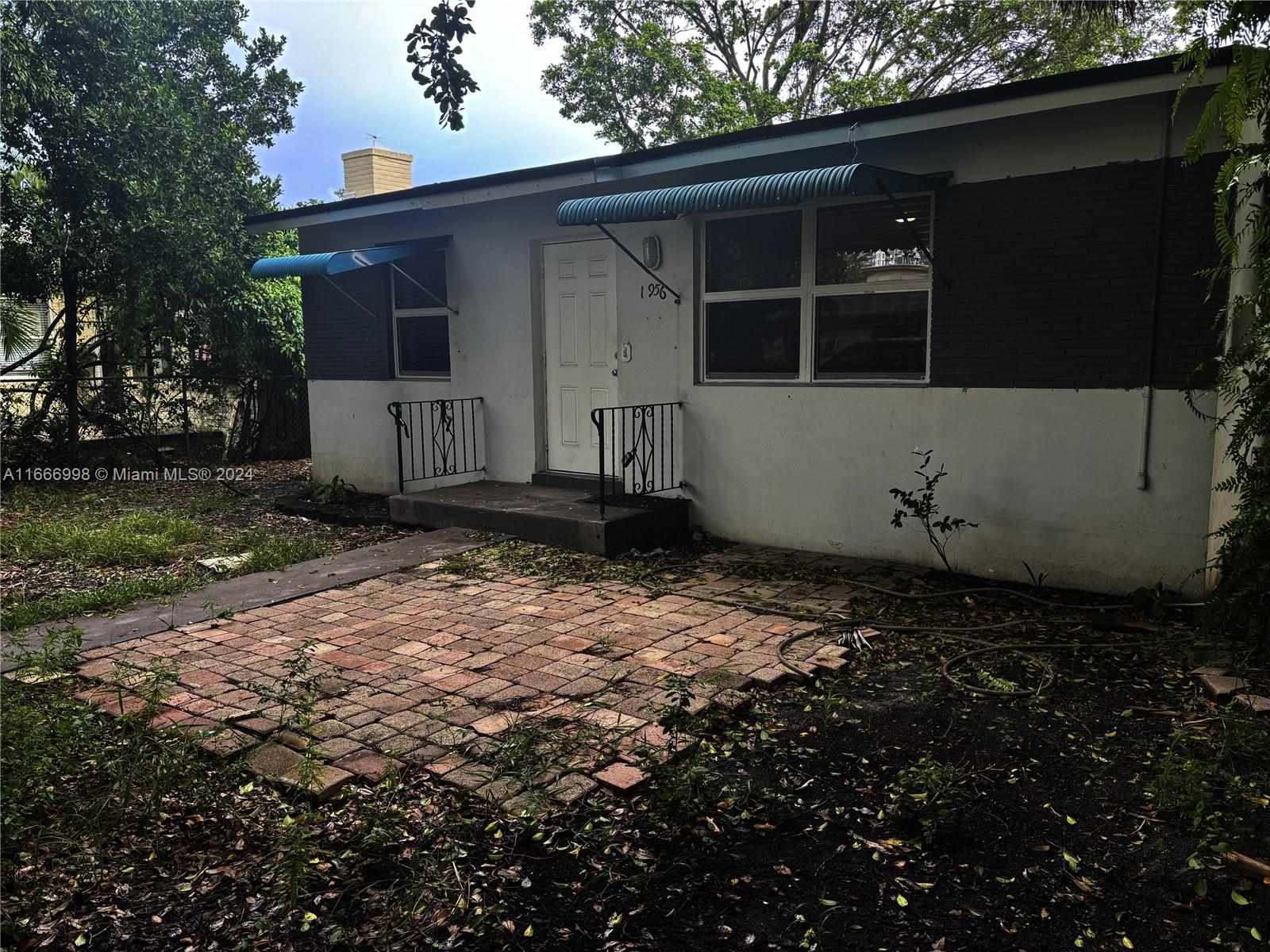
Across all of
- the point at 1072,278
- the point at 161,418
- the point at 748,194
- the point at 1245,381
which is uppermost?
the point at 748,194

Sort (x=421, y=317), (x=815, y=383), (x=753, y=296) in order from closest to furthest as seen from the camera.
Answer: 1. (x=815, y=383)
2. (x=753, y=296)
3. (x=421, y=317)

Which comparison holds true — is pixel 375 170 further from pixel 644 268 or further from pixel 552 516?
pixel 552 516

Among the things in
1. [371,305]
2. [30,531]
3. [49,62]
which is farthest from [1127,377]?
[49,62]

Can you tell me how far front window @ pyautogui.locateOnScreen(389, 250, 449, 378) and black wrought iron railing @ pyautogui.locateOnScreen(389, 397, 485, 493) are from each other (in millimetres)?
471

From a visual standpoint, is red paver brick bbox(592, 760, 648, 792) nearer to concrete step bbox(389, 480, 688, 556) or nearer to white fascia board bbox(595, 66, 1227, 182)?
concrete step bbox(389, 480, 688, 556)

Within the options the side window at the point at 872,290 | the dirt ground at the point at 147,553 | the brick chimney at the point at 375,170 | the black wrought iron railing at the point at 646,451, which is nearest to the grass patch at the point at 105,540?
the dirt ground at the point at 147,553

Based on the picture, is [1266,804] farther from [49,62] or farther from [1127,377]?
[49,62]

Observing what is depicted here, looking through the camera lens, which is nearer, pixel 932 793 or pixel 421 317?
pixel 932 793

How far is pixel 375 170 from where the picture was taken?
48.8 feet

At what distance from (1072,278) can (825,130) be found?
1825 mm

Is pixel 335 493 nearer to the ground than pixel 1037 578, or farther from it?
farther from it

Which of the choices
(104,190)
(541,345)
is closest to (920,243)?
(541,345)

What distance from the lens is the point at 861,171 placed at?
215 inches

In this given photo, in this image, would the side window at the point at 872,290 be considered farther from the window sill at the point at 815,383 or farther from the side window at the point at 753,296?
the side window at the point at 753,296
